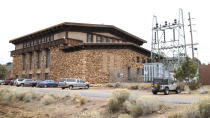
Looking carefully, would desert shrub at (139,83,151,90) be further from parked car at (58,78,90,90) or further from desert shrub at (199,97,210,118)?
desert shrub at (199,97,210,118)

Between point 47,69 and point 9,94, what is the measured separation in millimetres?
22360

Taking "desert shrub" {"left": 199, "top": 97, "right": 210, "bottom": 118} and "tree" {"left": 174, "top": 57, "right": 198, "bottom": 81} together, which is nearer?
"desert shrub" {"left": 199, "top": 97, "right": 210, "bottom": 118}

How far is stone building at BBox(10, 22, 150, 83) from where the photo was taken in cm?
3362

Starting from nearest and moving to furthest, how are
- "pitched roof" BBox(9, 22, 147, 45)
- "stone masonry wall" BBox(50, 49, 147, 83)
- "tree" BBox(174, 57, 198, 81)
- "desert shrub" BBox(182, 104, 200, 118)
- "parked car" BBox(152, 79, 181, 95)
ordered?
"desert shrub" BBox(182, 104, 200, 118), "parked car" BBox(152, 79, 181, 95), "tree" BBox(174, 57, 198, 81), "stone masonry wall" BBox(50, 49, 147, 83), "pitched roof" BBox(9, 22, 147, 45)

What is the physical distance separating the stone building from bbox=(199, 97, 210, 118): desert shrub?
78.4 feet

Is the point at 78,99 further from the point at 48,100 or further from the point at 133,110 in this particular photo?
the point at 133,110

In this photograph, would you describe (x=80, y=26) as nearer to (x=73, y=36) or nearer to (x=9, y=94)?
(x=73, y=36)

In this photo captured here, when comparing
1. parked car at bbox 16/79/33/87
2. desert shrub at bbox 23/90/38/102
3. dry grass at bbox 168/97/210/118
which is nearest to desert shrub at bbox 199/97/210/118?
dry grass at bbox 168/97/210/118

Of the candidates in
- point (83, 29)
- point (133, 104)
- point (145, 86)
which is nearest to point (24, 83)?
point (83, 29)

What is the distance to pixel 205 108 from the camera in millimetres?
7332

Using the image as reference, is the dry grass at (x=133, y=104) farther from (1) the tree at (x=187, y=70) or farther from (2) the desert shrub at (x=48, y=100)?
(1) the tree at (x=187, y=70)

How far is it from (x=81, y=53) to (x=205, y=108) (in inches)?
1090

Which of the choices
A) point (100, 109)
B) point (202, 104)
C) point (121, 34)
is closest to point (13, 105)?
point (100, 109)

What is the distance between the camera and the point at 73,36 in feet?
123
